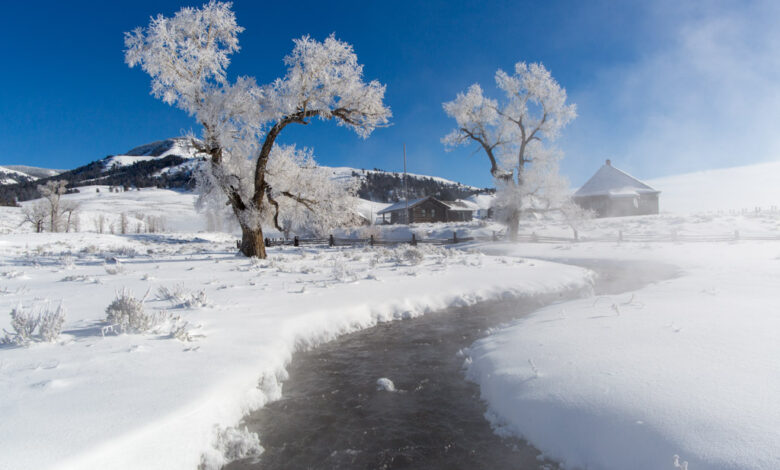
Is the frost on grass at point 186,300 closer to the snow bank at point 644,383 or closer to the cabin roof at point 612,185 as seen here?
the snow bank at point 644,383

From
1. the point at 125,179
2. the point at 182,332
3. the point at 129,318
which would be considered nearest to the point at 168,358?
the point at 182,332

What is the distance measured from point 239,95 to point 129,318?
38.2 ft

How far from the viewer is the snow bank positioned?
8.71 feet

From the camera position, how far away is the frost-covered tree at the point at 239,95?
14.5m

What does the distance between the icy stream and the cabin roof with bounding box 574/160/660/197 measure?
146 ft

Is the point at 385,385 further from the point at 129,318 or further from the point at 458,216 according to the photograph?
the point at 458,216

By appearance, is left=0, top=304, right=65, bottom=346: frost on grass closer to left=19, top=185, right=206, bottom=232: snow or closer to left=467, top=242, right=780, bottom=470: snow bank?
left=467, top=242, right=780, bottom=470: snow bank

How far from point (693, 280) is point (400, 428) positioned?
9725 millimetres

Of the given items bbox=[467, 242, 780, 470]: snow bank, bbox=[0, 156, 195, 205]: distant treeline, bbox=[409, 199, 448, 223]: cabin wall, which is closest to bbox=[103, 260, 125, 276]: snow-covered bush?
bbox=[467, 242, 780, 470]: snow bank

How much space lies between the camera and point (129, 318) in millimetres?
5336

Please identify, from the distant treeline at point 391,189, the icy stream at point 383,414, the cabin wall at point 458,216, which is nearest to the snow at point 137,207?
the distant treeline at point 391,189

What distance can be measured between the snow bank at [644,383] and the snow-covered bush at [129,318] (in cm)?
462

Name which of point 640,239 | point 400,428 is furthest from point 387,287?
point 640,239

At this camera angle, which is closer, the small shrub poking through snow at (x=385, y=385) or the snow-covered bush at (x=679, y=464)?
the snow-covered bush at (x=679, y=464)
